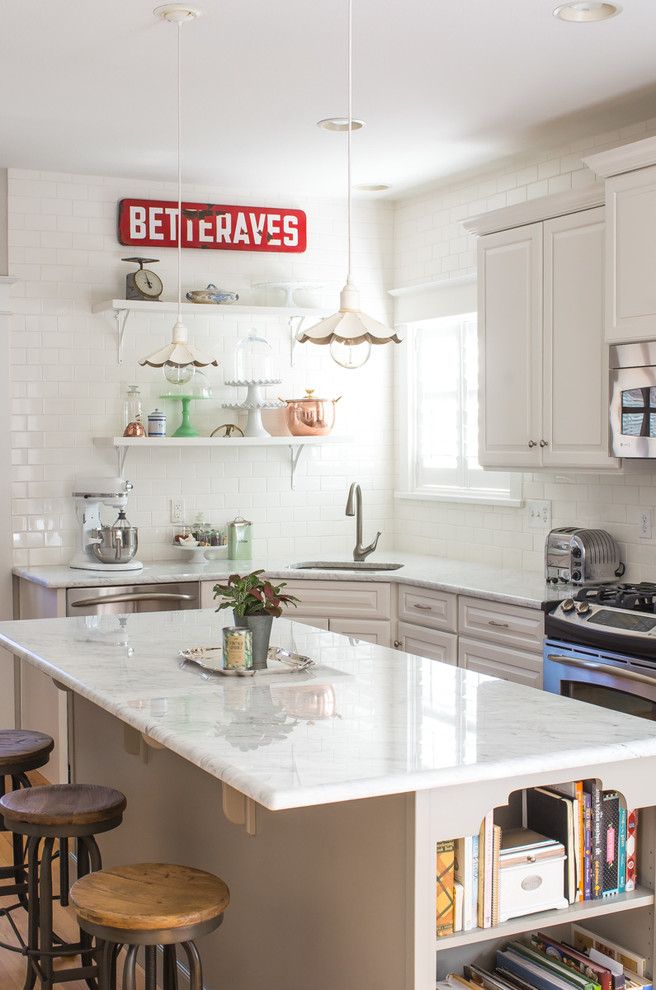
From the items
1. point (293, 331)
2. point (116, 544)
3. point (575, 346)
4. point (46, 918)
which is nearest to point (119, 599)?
point (116, 544)

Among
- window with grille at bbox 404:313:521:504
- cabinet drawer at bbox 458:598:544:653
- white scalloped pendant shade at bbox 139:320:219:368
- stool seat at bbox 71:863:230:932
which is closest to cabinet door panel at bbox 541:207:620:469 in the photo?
cabinet drawer at bbox 458:598:544:653

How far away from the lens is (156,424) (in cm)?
578

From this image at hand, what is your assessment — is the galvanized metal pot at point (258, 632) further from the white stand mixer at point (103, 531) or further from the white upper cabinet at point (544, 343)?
the white stand mixer at point (103, 531)

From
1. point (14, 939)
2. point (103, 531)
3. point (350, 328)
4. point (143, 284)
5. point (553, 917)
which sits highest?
point (143, 284)

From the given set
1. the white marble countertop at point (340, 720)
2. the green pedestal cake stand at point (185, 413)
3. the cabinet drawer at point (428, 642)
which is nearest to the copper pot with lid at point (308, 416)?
the green pedestal cake stand at point (185, 413)

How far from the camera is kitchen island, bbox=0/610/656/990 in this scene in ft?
7.09

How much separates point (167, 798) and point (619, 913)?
4.55 ft

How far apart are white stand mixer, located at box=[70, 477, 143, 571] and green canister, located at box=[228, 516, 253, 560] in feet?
1.65

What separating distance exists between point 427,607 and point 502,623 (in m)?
0.57

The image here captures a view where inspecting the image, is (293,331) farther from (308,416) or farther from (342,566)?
(342,566)

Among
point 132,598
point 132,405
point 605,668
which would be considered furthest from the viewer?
point 132,405

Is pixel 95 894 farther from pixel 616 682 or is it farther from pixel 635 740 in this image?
pixel 616 682

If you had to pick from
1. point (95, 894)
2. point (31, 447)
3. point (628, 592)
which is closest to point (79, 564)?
point (31, 447)

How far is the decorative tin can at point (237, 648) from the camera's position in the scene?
3.10m
